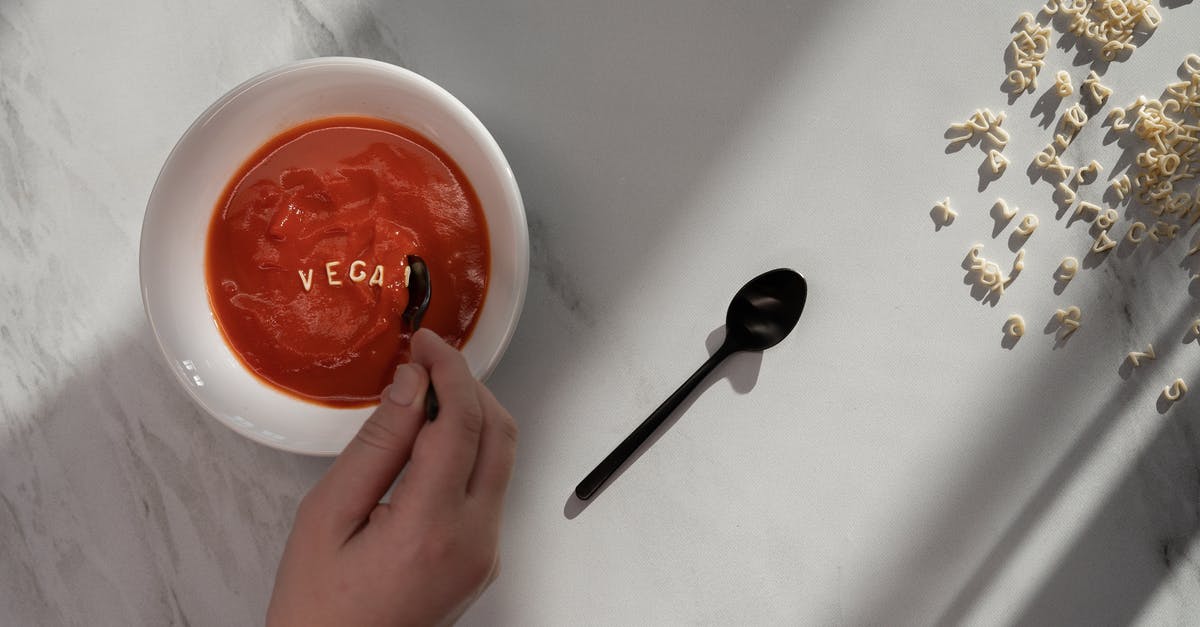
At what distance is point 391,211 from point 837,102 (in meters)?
0.69

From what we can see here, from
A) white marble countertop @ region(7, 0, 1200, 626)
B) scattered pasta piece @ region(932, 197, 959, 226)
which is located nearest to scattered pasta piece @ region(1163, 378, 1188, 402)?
white marble countertop @ region(7, 0, 1200, 626)

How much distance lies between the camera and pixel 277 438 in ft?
3.88

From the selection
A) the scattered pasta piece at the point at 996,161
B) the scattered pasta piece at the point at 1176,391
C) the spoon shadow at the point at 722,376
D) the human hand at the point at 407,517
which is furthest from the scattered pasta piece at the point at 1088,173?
the human hand at the point at 407,517

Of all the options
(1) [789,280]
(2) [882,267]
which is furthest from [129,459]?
(2) [882,267]

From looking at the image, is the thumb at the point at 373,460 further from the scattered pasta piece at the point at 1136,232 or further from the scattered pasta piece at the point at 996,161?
the scattered pasta piece at the point at 1136,232

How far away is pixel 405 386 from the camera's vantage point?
0.97 metres

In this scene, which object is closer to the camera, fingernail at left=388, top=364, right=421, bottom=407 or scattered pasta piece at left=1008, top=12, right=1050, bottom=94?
fingernail at left=388, top=364, right=421, bottom=407

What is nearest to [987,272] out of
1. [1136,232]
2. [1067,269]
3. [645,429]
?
[1067,269]

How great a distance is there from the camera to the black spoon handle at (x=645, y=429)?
4.17ft

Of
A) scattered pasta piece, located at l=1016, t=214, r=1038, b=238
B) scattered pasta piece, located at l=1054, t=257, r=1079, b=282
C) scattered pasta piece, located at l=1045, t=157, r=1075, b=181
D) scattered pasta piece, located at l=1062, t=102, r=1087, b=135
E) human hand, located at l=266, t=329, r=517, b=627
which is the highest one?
scattered pasta piece, located at l=1062, t=102, r=1087, b=135

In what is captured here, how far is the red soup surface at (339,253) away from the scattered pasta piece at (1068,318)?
2.86 feet

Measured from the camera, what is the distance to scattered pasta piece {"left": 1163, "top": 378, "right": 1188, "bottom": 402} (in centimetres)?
129

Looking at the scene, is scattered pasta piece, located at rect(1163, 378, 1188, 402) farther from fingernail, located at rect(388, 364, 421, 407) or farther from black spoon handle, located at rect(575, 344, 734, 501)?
fingernail, located at rect(388, 364, 421, 407)

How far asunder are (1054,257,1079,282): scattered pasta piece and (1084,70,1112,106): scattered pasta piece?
0.25 m
